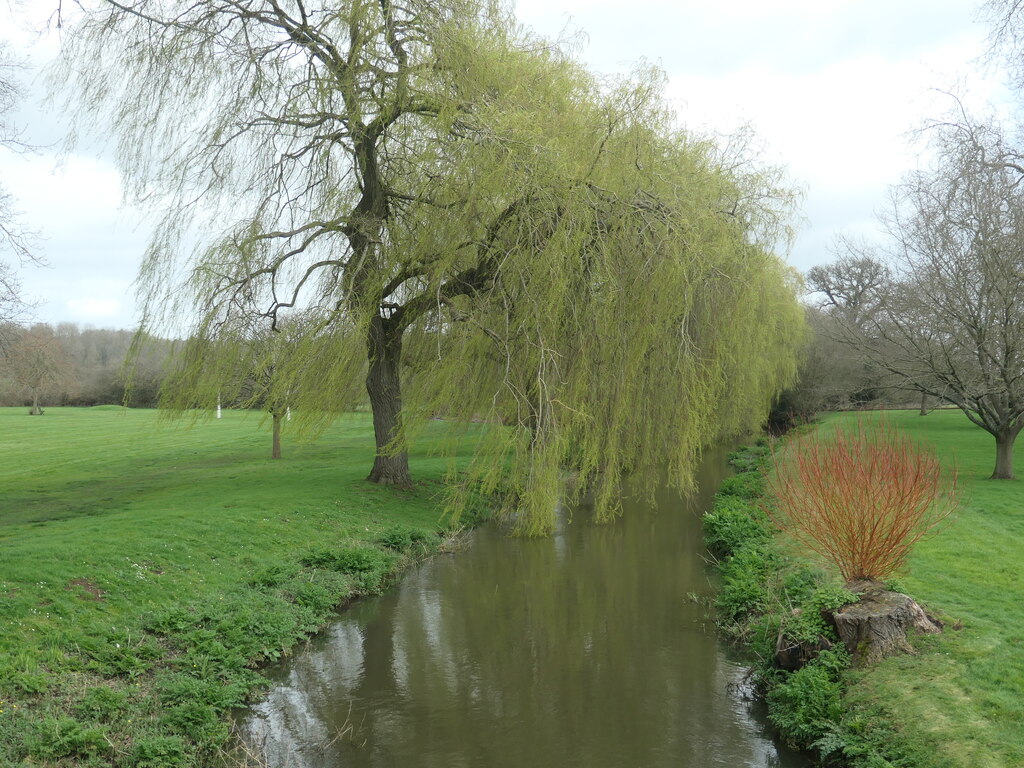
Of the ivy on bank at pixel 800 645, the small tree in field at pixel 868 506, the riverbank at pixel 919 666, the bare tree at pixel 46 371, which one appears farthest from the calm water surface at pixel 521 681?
the bare tree at pixel 46 371

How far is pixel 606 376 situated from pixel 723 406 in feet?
23.1

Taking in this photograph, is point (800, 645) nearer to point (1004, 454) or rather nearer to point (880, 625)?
point (880, 625)

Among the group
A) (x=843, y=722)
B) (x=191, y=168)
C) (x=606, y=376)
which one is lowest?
(x=843, y=722)

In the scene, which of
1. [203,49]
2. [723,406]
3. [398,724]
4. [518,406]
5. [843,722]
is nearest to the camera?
[843,722]

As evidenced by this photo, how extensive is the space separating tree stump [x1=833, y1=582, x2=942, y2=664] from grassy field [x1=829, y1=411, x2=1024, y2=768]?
5.6 inches

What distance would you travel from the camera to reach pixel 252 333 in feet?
40.8

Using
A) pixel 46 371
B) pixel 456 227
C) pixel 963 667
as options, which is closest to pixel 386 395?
pixel 456 227

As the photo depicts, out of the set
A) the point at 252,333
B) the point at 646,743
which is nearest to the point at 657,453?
the point at 646,743

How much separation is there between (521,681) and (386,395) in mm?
8062

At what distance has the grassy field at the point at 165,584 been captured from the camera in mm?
6160

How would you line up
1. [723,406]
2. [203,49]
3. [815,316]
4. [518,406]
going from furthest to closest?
[815,316]
[723,406]
[203,49]
[518,406]

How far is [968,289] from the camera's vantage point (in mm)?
15750

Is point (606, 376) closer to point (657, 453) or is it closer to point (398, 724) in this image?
point (657, 453)

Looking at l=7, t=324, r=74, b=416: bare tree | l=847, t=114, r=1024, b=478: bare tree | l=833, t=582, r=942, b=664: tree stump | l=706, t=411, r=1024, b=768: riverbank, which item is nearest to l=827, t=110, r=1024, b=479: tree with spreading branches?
l=847, t=114, r=1024, b=478: bare tree
